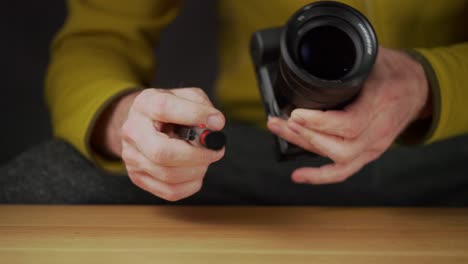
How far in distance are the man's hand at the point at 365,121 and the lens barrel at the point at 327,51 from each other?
0.09 ft

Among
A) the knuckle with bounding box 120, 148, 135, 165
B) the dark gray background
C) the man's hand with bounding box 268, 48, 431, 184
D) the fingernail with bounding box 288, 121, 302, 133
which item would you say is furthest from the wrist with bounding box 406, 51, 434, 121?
the dark gray background

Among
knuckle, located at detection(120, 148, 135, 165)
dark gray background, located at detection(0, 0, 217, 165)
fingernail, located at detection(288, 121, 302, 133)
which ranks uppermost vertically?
fingernail, located at detection(288, 121, 302, 133)

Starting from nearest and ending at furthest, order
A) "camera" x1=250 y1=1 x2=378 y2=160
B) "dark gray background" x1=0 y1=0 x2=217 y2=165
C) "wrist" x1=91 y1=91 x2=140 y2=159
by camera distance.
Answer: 1. "camera" x1=250 y1=1 x2=378 y2=160
2. "wrist" x1=91 y1=91 x2=140 y2=159
3. "dark gray background" x1=0 y1=0 x2=217 y2=165

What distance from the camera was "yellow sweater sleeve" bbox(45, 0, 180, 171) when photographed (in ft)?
1.63

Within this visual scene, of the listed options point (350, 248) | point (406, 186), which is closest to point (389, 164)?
point (406, 186)

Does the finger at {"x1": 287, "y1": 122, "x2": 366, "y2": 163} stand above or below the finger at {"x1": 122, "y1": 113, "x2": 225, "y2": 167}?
above

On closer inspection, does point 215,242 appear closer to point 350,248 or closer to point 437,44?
point 350,248

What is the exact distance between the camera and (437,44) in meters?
0.43

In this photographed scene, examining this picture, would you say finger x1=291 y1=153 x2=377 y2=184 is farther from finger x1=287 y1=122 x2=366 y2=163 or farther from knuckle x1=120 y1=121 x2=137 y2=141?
knuckle x1=120 y1=121 x2=137 y2=141

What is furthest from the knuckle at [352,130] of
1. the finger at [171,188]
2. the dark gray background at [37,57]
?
the dark gray background at [37,57]

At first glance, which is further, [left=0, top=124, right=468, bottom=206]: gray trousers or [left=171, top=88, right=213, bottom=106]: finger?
[left=0, top=124, right=468, bottom=206]: gray trousers

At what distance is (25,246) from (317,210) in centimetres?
21

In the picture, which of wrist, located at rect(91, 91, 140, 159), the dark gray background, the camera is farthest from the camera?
the dark gray background

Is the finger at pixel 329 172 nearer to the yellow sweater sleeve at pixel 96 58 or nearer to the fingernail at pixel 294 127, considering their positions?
the fingernail at pixel 294 127
